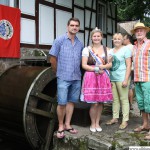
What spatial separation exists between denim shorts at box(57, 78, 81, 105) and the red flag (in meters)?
3.63

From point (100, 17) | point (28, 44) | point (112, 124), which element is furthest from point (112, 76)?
point (100, 17)

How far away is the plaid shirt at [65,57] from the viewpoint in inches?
190

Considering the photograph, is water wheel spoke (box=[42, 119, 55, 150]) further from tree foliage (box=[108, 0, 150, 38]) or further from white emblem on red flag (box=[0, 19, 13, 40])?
tree foliage (box=[108, 0, 150, 38])

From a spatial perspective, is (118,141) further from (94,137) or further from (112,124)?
(112,124)

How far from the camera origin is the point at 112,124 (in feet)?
18.6

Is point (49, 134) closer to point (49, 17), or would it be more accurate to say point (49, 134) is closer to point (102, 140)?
point (102, 140)

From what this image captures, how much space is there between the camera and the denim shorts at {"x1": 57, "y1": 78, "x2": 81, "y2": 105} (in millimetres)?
4830

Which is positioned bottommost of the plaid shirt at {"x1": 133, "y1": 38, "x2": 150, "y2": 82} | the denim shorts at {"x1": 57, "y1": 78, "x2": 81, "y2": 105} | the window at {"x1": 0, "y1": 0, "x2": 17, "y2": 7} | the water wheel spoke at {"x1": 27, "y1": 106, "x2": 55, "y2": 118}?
the water wheel spoke at {"x1": 27, "y1": 106, "x2": 55, "y2": 118}

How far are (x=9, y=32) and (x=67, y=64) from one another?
401cm

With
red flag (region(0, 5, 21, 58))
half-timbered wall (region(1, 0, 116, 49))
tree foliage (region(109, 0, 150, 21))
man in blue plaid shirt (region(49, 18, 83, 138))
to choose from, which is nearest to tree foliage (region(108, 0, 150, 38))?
tree foliage (region(109, 0, 150, 21))

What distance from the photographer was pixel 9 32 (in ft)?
27.5

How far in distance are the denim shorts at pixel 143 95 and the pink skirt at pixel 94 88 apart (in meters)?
0.49

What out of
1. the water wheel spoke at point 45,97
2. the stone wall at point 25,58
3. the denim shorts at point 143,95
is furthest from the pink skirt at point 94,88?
the stone wall at point 25,58

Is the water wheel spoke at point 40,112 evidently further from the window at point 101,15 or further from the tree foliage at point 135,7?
the tree foliage at point 135,7
